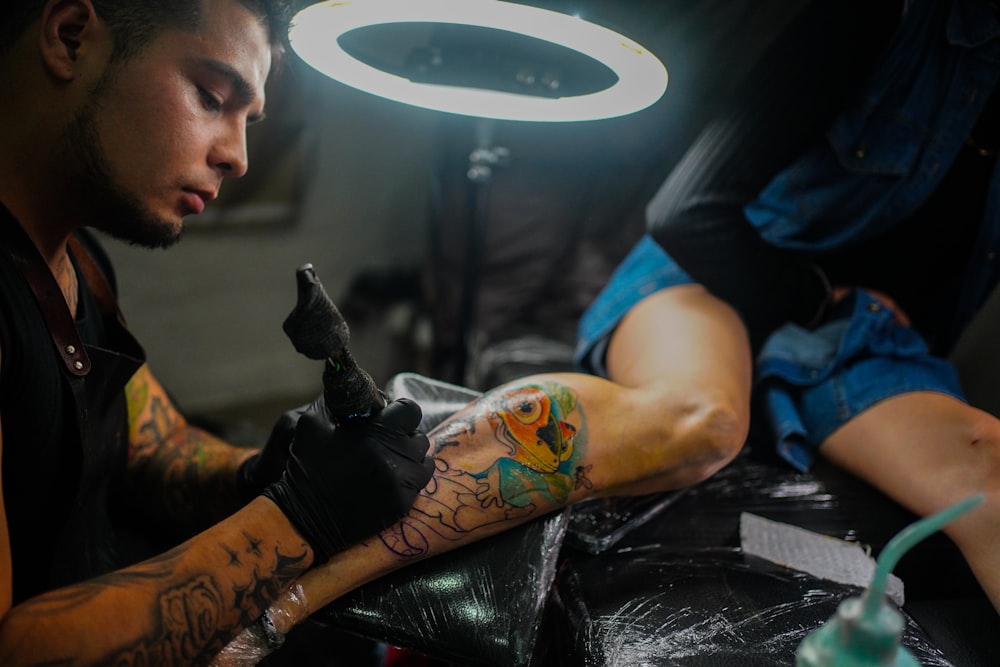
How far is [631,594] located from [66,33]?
1.10m

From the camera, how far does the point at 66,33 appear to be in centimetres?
99

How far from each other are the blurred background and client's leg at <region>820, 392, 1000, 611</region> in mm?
806

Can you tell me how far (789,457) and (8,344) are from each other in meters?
1.32

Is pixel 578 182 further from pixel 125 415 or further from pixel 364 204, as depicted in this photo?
pixel 125 415

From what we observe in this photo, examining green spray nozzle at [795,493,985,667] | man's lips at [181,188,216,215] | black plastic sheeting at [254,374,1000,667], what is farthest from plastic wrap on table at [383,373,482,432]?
green spray nozzle at [795,493,985,667]

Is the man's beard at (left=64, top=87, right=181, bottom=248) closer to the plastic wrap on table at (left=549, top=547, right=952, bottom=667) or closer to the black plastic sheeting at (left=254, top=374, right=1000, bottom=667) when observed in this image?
the black plastic sheeting at (left=254, top=374, right=1000, bottom=667)

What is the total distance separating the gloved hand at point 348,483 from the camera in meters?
1.02

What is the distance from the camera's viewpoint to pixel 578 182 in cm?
277

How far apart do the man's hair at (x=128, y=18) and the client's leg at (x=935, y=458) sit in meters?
1.33

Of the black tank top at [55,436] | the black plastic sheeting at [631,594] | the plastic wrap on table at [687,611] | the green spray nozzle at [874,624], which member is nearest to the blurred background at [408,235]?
the black plastic sheeting at [631,594]

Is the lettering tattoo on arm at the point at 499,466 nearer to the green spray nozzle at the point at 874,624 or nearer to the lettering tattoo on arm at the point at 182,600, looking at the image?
the lettering tattoo on arm at the point at 182,600

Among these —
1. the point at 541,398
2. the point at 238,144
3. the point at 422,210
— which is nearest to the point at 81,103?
the point at 238,144

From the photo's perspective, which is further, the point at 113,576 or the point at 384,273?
the point at 384,273

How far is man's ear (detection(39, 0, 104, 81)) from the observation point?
38.2 inches
